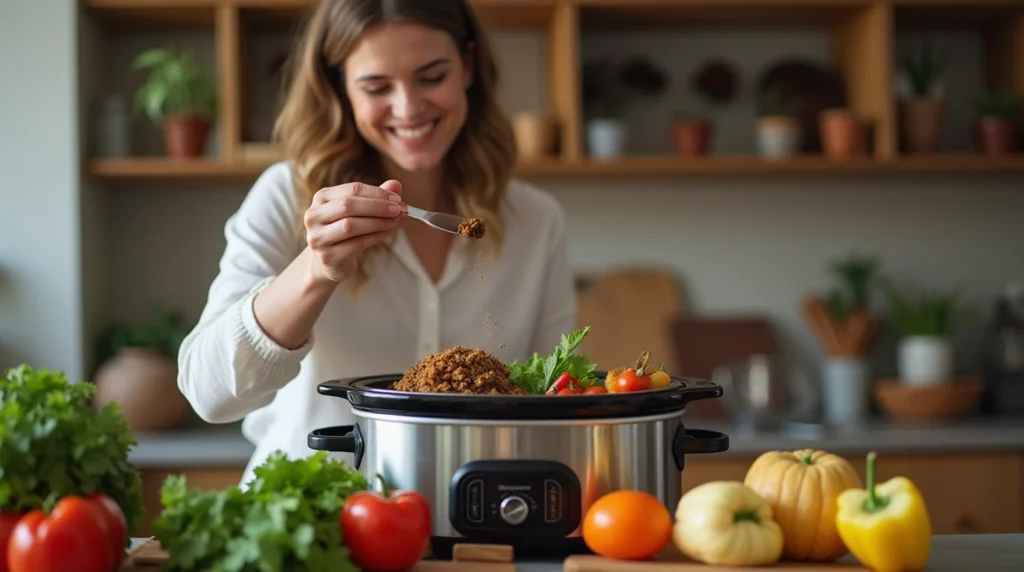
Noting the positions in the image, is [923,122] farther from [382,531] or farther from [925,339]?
[382,531]

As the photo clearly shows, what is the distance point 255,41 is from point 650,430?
2.24 meters

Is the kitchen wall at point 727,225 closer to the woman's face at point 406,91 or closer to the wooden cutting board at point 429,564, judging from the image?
the woman's face at point 406,91

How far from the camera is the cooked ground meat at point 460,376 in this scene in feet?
3.74

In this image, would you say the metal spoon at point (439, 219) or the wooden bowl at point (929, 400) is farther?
the wooden bowl at point (929, 400)

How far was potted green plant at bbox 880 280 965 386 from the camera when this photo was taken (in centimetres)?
293

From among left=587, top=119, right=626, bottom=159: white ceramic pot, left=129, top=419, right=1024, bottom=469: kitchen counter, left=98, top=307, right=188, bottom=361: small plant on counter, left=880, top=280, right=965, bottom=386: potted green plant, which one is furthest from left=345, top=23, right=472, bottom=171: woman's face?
left=880, top=280, right=965, bottom=386: potted green plant

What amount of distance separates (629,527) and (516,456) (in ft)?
0.44

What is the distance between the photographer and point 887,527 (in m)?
0.97

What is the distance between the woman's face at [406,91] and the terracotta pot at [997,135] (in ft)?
6.11

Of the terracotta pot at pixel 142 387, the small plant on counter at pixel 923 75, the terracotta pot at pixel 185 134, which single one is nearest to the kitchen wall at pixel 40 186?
the terracotta pot at pixel 142 387

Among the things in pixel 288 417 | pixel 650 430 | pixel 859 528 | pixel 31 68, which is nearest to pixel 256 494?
pixel 650 430

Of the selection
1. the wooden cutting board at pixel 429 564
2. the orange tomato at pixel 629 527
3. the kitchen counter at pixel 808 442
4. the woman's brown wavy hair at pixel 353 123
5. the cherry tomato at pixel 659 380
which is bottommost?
the kitchen counter at pixel 808 442

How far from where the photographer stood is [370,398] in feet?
3.65

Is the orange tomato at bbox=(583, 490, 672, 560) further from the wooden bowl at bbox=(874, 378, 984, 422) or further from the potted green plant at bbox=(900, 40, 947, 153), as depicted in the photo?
the potted green plant at bbox=(900, 40, 947, 153)
